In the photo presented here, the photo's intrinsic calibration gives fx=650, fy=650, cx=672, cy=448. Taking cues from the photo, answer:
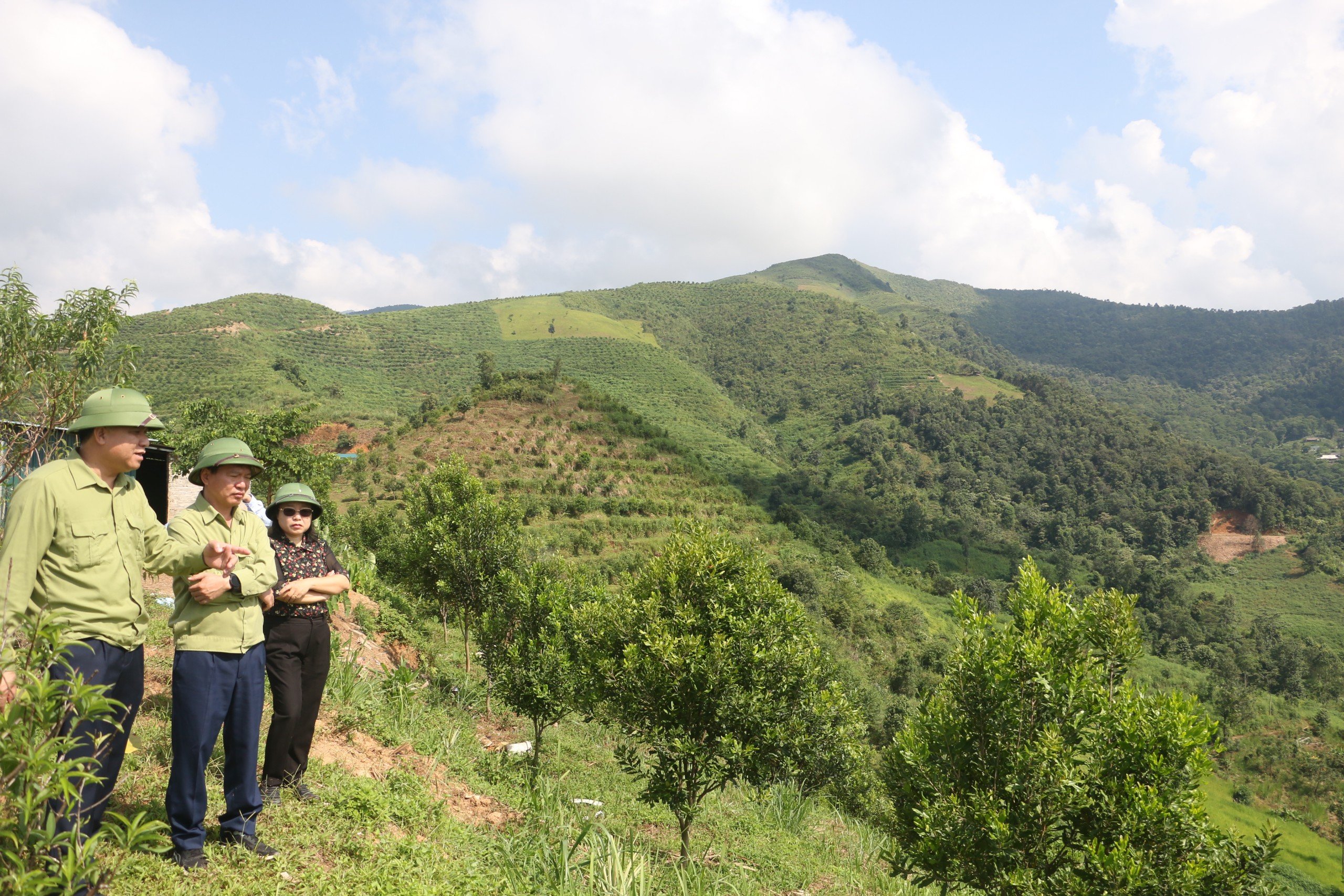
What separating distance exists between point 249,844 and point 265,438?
62.8 feet

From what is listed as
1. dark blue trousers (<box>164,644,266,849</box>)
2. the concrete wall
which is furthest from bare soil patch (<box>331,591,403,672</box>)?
the concrete wall

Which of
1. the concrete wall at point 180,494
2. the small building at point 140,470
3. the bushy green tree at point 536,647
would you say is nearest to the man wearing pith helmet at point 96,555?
the small building at point 140,470

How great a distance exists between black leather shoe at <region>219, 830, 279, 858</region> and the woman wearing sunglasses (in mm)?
618

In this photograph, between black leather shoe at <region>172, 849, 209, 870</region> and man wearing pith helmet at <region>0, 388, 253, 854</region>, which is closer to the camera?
man wearing pith helmet at <region>0, 388, 253, 854</region>

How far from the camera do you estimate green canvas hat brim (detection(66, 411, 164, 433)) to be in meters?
3.13

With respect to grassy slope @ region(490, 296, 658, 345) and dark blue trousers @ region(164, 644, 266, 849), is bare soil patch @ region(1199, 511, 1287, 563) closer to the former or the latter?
grassy slope @ region(490, 296, 658, 345)

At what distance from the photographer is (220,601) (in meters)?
3.68

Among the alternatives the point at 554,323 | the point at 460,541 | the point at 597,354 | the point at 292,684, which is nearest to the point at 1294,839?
the point at 460,541

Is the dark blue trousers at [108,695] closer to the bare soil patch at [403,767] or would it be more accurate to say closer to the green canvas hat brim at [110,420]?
the green canvas hat brim at [110,420]

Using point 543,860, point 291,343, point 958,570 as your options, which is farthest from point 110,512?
point 291,343

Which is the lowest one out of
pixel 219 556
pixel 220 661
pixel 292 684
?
pixel 292 684

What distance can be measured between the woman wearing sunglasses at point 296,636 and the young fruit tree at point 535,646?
5.28m

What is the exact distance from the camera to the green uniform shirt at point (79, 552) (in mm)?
2891

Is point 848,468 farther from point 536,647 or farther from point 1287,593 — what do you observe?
point 536,647
